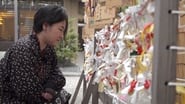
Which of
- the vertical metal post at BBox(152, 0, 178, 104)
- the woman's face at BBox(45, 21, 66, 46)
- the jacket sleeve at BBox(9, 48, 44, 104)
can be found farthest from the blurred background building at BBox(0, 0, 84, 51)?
the vertical metal post at BBox(152, 0, 178, 104)

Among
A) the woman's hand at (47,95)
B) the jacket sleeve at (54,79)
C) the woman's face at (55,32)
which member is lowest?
the woman's hand at (47,95)

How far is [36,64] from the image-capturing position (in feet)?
7.97

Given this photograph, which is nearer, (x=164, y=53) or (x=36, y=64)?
(x=164, y=53)

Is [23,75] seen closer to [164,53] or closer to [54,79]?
[54,79]

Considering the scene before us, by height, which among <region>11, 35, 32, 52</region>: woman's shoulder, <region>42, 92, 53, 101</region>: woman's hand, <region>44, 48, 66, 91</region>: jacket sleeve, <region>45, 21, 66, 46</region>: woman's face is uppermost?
<region>45, 21, 66, 46</region>: woman's face

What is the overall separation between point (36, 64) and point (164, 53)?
3.20 ft

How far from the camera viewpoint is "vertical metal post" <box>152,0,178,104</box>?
1.69 metres

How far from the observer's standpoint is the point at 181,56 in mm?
2367

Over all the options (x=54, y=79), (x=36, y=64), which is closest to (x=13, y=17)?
(x=54, y=79)

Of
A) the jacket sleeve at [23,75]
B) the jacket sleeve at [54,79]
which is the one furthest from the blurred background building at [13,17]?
the jacket sleeve at [23,75]

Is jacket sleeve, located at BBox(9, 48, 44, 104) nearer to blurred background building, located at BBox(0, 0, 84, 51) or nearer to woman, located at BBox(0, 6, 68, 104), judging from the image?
woman, located at BBox(0, 6, 68, 104)

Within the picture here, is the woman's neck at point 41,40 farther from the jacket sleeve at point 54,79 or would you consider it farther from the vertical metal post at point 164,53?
the vertical metal post at point 164,53

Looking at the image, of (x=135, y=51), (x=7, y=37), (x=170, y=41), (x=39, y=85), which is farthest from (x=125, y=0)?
(x=7, y=37)

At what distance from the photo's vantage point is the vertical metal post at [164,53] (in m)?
1.69
